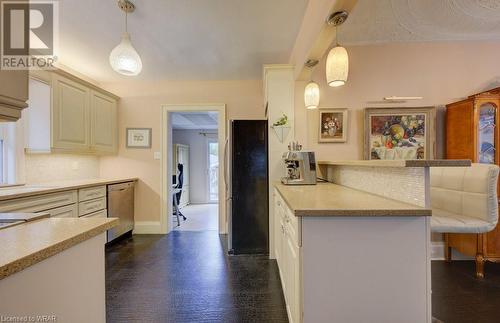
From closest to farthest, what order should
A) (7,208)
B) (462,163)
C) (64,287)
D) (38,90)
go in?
(64,287), (462,163), (7,208), (38,90)

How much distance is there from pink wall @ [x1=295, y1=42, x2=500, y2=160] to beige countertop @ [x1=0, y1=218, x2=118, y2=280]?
2.30 metres

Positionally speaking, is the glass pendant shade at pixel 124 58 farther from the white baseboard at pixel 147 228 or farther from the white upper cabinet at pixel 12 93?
the white baseboard at pixel 147 228

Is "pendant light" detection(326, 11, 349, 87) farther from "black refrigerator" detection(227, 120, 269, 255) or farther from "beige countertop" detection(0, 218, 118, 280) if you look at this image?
"beige countertop" detection(0, 218, 118, 280)

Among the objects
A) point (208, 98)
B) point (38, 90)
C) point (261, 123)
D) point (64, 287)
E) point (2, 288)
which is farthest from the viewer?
point (208, 98)

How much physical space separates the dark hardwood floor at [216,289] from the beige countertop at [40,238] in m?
1.21

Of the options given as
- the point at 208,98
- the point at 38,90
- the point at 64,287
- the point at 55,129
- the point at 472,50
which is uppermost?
the point at 472,50

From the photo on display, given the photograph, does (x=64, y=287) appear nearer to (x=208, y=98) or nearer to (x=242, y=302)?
(x=242, y=302)

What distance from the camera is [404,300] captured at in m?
1.12

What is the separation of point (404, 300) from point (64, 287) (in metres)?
1.45

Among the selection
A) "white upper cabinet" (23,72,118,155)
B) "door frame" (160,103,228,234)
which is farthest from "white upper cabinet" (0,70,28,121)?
"door frame" (160,103,228,234)

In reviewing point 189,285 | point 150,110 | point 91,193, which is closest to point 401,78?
point 189,285

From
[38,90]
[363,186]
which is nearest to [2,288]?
[363,186]

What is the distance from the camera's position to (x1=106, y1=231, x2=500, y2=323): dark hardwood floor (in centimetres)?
172

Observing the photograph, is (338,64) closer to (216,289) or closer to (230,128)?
(230,128)
